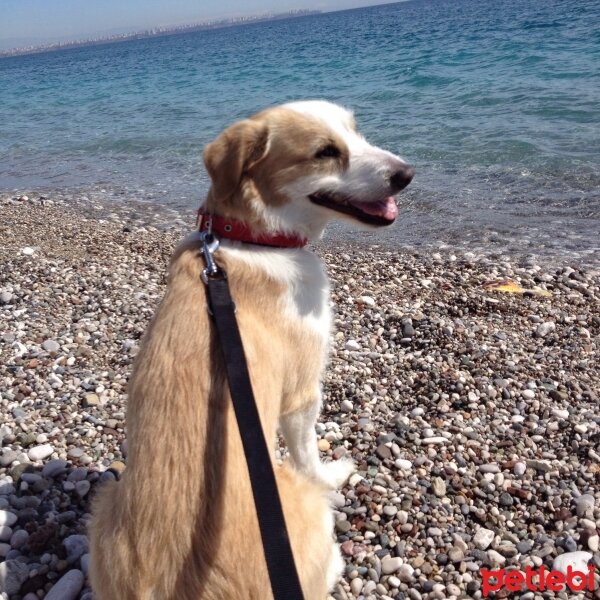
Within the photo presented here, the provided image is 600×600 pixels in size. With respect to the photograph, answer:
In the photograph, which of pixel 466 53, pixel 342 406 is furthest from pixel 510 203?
pixel 466 53

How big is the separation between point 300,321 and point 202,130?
1583 cm

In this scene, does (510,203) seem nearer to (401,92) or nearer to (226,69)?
(401,92)

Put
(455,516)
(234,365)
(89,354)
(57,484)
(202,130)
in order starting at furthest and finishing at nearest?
(202,130) < (89,354) < (57,484) < (455,516) < (234,365)

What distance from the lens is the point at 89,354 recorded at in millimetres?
5094

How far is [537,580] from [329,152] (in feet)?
8.03

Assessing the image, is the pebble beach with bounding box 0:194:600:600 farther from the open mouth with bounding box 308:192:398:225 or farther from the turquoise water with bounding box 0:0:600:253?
the turquoise water with bounding box 0:0:600:253

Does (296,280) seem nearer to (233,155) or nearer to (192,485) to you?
(233,155)

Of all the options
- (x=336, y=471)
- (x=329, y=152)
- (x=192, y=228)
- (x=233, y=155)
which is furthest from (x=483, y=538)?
(x=192, y=228)

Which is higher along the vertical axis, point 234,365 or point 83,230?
point 234,365

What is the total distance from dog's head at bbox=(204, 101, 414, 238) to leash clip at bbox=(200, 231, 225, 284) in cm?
15

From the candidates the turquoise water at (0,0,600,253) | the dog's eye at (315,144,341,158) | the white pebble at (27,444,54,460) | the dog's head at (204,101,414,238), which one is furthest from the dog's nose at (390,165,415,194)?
the turquoise water at (0,0,600,253)

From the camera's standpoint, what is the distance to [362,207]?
3.05m

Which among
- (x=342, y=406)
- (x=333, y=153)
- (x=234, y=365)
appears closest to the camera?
(x=234, y=365)

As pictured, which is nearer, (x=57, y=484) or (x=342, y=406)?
(x=57, y=484)
